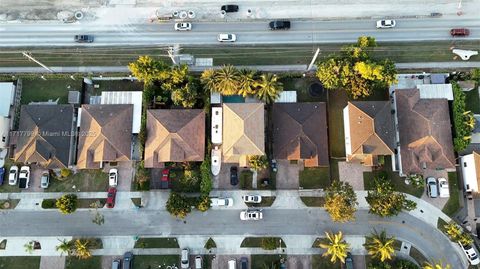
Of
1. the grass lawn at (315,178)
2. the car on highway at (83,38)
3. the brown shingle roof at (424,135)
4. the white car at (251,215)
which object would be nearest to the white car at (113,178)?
the white car at (251,215)

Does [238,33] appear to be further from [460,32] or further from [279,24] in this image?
[460,32]

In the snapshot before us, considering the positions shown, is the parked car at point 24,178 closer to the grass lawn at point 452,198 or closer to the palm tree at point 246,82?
the palm tree at point 246,82

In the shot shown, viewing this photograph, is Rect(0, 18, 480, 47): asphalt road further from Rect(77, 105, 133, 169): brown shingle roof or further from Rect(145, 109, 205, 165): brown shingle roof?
Rect(145, 109, 205, 165): brown shingle roof

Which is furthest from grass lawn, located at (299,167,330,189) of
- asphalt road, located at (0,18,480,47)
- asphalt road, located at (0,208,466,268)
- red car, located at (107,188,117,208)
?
red car, located at (107,188,117,208)

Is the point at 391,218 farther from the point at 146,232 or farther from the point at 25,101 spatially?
the point at 25,101

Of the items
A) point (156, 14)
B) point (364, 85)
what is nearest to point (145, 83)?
point (156, 14)
